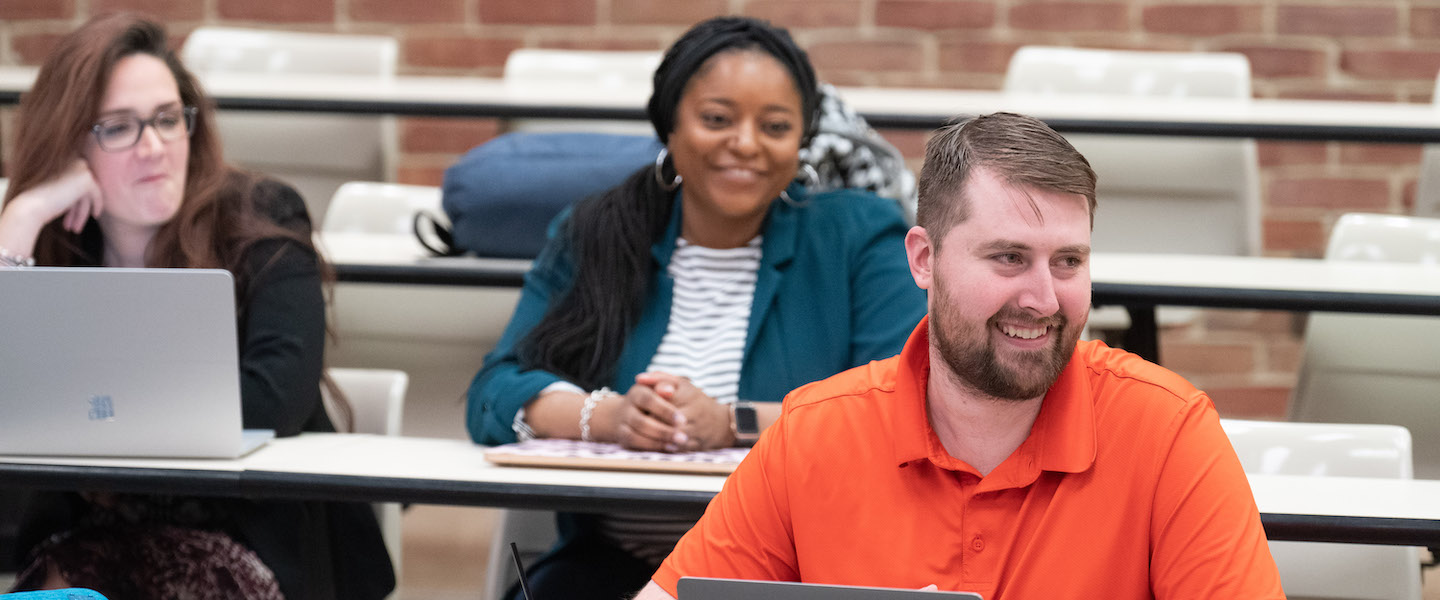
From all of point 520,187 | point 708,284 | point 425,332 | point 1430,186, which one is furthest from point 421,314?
point 1430,186

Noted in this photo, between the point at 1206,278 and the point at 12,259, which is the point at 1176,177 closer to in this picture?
the point at 1206,278

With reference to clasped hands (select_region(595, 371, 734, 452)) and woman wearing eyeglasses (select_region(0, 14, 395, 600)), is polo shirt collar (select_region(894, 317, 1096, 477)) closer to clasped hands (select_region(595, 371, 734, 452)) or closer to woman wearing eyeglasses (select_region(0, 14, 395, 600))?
clasped hands (select_region(595, 371, 734, 452))

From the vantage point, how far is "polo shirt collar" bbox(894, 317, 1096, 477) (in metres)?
1.08

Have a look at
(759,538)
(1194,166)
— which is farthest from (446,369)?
(1194,166)

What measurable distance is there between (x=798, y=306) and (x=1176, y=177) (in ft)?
4.60

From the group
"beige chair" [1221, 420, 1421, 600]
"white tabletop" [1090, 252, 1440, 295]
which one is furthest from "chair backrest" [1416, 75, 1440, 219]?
"beige chair" [1221, 420, 1421, 600]

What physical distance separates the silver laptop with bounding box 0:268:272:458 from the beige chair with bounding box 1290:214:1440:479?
1.64m

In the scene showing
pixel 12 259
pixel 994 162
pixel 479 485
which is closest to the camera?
pixel 994 162

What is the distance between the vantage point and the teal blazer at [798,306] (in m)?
1.70

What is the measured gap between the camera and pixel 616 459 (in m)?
A: 1.49

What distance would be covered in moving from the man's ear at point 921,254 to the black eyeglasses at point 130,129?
1.07 metres

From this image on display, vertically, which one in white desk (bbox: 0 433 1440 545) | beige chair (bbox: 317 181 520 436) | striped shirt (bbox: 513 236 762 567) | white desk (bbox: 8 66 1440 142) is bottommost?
beige chair (bbox: 317 181 520 436)

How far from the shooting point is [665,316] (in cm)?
180

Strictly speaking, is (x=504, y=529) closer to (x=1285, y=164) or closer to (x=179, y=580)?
(x=179, y=580)
